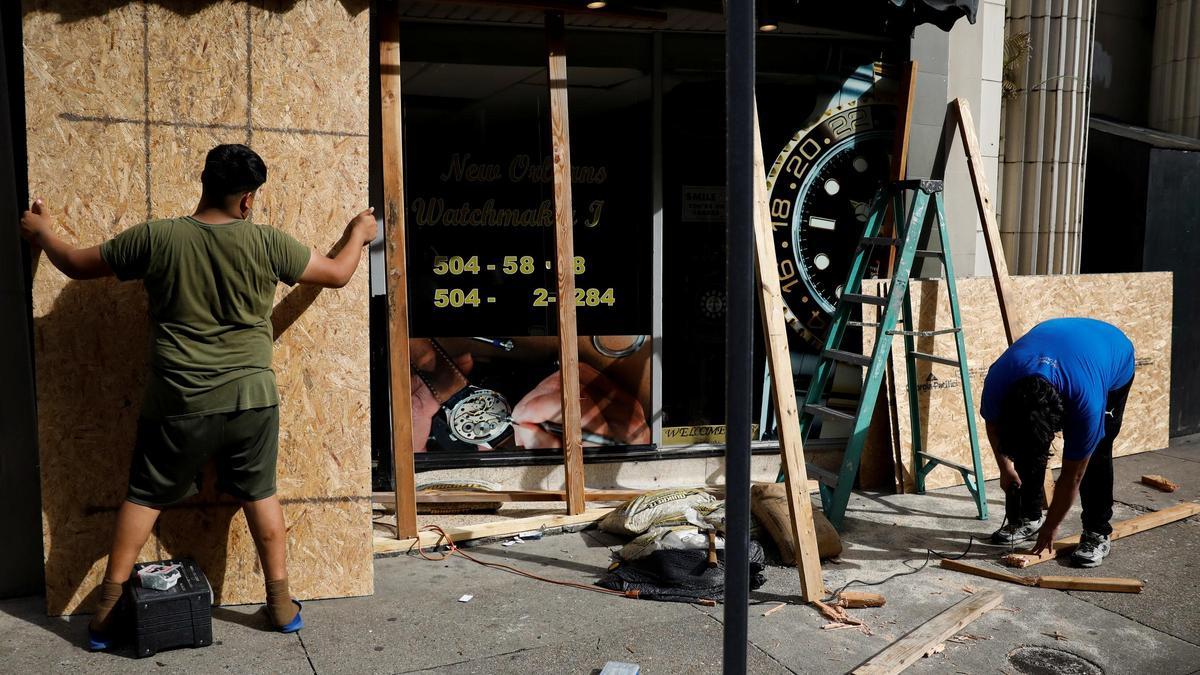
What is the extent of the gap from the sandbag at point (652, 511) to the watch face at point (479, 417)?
1132 millimetres

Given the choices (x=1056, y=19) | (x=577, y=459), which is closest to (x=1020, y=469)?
(x=577, y=459)

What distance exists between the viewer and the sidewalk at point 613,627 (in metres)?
3.99

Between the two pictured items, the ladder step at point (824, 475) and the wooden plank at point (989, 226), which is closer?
the ladder step at point (824, 475)

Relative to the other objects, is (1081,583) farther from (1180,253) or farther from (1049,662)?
(1180,253)

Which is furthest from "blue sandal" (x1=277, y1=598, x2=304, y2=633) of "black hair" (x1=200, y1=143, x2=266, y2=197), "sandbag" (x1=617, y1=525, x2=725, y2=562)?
"black hair" (x1=200, y1=143, x2=266, y2=197)

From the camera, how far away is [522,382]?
21.2 ft

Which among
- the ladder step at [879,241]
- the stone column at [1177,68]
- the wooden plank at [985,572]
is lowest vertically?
the wooden plank at [985,572]

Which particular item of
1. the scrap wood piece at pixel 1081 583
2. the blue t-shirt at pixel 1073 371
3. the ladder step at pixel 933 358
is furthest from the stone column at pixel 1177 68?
the scrap wood piece at pixel 1081 583

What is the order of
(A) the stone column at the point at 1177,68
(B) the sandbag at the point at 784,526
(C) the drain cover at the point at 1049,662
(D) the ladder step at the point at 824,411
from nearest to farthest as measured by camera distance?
(C) the drain cover at the point at 1049,662 → (B) the sandbag at the point at 784,526 → (D) the ladder step at the point at 824,411 → (A) the stone column at the point at 1177,68

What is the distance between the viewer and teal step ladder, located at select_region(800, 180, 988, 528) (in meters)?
5.93

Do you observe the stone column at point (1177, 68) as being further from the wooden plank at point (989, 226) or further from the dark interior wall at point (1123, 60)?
the wooden plank at point (989, 226)

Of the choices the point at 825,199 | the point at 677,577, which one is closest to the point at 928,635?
the point at 677,577

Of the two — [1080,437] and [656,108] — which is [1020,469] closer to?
[1080,437]

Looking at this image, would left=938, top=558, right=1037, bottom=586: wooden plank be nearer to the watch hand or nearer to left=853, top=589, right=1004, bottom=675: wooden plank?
left=853, top=589, right=1004, bottom=675: wooden plank
